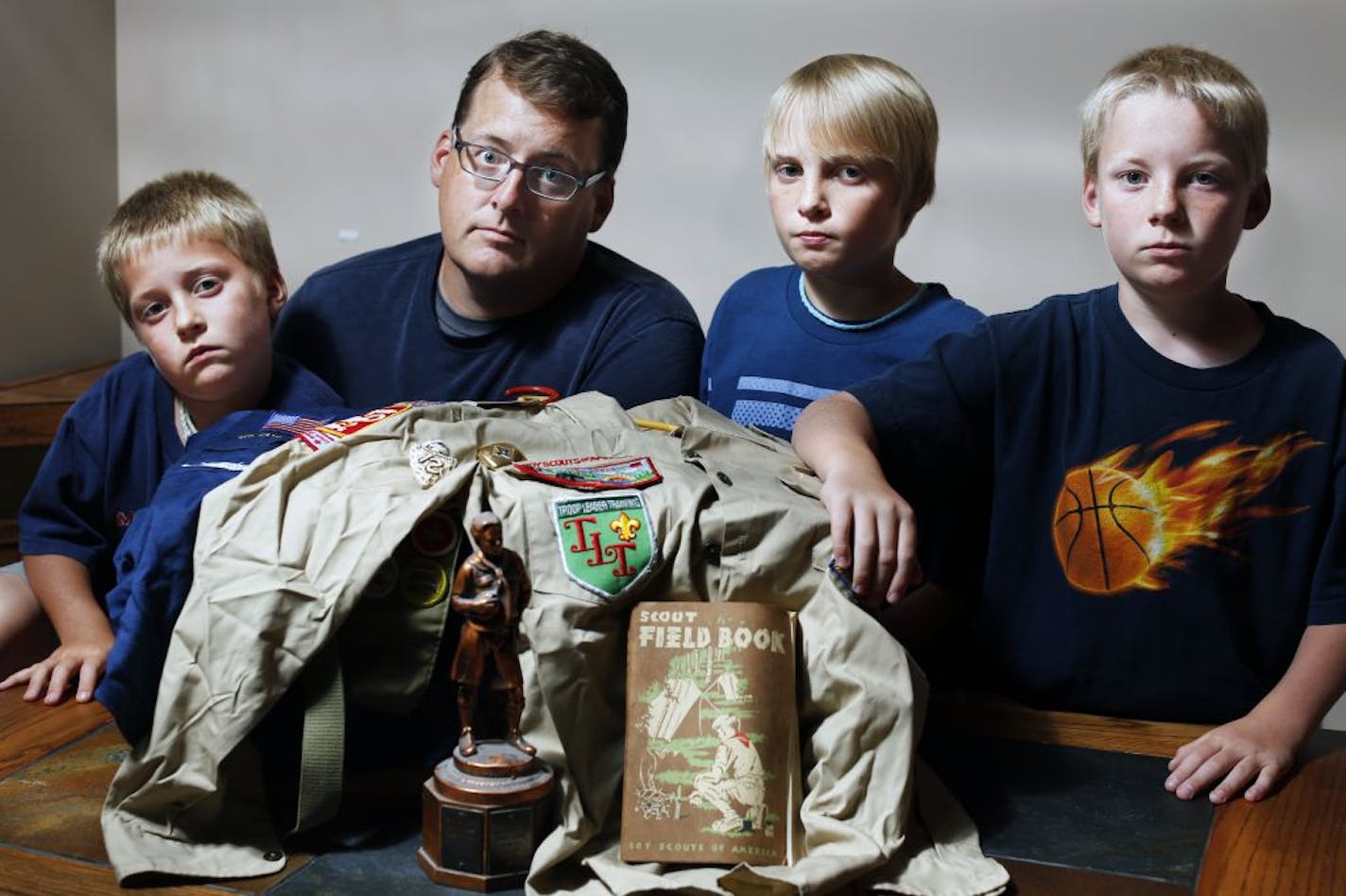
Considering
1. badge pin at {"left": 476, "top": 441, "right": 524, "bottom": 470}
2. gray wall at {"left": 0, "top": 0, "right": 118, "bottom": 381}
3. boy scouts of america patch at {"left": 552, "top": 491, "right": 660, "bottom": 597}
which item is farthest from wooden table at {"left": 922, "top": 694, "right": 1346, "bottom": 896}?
gray wall at {"left": 0, "top": 0, "right": 118, "bottom": 381}

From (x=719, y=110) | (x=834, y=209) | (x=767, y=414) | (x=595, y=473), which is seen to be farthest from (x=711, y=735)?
(x=719, y=110)

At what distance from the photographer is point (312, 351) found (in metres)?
2.00

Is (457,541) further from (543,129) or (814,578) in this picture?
(543,129)

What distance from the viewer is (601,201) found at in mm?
1988

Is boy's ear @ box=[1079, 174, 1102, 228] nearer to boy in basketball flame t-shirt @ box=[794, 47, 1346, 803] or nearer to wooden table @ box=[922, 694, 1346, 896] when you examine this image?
boy in basketball flame t-shirt @ box=[794, 47, 1346, 803]

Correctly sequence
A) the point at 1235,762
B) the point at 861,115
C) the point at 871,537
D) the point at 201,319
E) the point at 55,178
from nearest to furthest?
the point at 871,537 → the point at 1235,762 → the point at 201,319 → the point at 861,115 → the point at 55,178

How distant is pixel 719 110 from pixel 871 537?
1.86 metres

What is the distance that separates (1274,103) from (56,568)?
212cm

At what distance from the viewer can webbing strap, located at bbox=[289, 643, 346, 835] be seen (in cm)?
122

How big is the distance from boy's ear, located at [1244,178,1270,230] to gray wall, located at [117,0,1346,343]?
1.15 m

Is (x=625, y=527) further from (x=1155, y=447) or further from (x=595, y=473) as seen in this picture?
(x=1155, y=447)

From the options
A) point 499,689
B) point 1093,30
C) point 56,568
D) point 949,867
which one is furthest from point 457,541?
point 1093,30

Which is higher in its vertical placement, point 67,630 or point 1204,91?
point 1204,91

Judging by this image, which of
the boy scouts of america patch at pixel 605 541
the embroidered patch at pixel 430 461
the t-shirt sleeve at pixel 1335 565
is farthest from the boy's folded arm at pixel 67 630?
the t-shirt sleeve at pixel 1335 565
